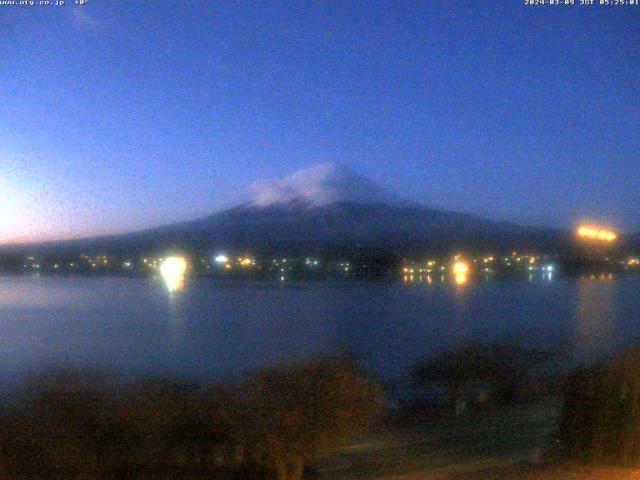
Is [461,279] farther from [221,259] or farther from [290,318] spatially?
[221,259]

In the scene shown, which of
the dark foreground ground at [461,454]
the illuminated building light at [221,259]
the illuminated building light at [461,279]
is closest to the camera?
the dark foreground ground at [461,454]

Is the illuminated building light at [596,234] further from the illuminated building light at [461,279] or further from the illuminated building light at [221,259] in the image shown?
the illuminated building light at [221,259]

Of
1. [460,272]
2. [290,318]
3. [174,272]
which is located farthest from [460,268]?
[174,272]

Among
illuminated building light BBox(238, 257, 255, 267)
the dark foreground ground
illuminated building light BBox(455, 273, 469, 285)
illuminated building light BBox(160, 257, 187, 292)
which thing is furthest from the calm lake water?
the dark foreground ground

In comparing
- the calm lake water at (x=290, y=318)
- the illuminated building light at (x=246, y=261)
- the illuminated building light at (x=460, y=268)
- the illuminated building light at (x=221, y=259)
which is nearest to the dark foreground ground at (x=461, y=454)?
the calm lake water at (x=290, y=318)

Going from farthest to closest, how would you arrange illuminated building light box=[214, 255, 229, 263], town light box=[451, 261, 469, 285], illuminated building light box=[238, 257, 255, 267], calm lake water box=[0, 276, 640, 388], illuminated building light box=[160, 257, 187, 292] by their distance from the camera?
town light box=[451, 261, 469, 285] → illuminated building light box=[238, 257, 255, 267] → illuminated building light box=[214, 255, 229, 263] → illuminated building light box=[160, 257, 187, 292] → calm lake water box=[0, 276, 640, 388]

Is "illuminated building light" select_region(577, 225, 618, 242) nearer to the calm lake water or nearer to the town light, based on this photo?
the calm lake water

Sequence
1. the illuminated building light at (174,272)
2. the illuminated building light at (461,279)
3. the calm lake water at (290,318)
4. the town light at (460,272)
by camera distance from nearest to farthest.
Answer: the calm lake water at (290,318) < the illuminated building light at (174,272) < the town light at (460,272) < the illuminated building light at (461,279)
